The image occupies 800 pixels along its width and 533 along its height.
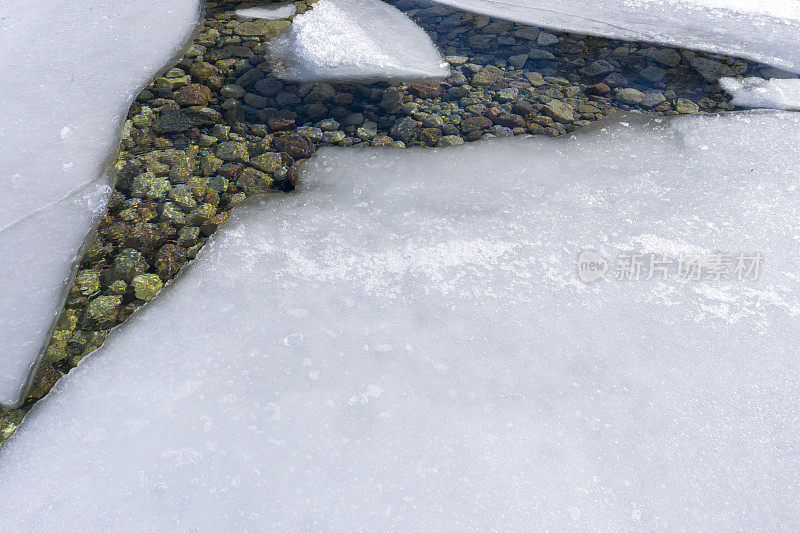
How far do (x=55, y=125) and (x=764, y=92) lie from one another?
307cm

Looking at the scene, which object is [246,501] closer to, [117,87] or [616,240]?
[616,240]

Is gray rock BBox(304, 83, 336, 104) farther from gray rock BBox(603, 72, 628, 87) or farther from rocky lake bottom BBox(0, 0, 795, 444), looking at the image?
gray rock BBox(603, 72, 628, 87)

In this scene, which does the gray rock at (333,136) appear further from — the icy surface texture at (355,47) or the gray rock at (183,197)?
the gray rock at (183,197)

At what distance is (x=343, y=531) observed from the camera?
48.6 inches

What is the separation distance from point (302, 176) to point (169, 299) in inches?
27.6

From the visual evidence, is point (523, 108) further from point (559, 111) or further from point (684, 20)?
point (684, 20)

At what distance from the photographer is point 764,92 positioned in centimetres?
265

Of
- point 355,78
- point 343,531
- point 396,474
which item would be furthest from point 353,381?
point 355,78

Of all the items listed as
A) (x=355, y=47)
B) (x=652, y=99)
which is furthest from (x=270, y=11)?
→ (x=652, y=99)

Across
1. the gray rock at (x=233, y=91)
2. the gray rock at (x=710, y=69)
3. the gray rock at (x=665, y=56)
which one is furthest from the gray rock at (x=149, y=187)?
the gray rock at (x=710, y=69)

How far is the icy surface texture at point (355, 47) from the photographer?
2.72m

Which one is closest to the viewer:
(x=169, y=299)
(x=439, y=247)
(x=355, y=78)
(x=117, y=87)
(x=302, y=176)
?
(x=169, y=299)

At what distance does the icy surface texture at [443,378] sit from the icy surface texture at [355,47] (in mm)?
867

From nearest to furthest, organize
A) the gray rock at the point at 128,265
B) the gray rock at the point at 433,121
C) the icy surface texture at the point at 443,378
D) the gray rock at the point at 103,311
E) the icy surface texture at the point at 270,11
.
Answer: the icy surface texture at the point at 443,378
the gray rock at the point at 103,311
the gray rock at the point at 128,265
the gray rock at the point at 433,121
the icy surface texture at the point at 270,11
